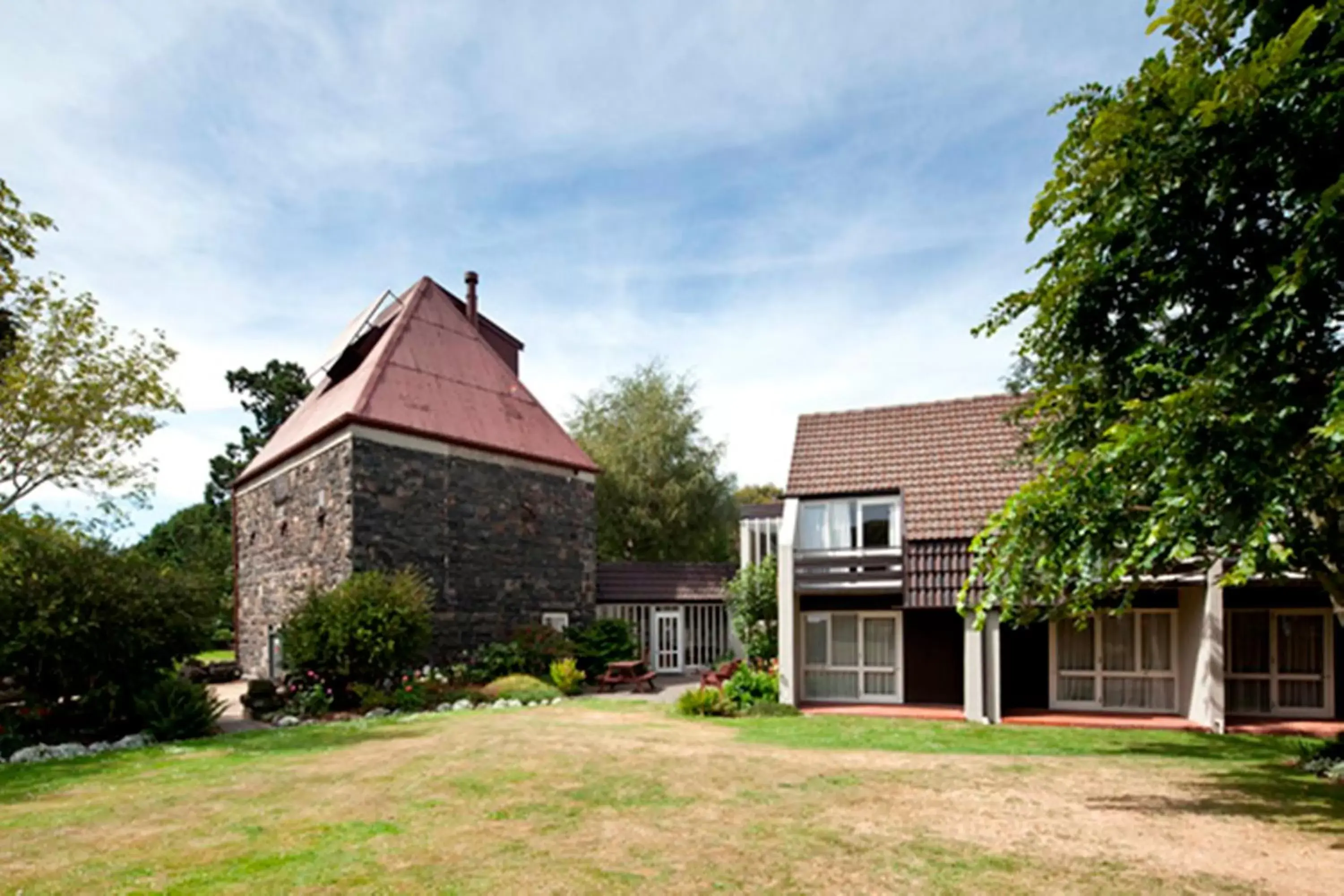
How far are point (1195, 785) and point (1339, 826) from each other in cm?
190

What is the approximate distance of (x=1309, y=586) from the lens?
46.5ft

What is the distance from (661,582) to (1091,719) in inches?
479

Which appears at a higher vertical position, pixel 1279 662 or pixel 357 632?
pixel 357 632

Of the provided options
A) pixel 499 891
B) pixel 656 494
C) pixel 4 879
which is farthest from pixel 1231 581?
pixel 656 494

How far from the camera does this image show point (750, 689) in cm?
1611

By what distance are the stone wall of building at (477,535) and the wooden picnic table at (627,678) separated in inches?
106

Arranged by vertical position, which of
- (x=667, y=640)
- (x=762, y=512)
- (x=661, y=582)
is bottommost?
(x=667, y=640)

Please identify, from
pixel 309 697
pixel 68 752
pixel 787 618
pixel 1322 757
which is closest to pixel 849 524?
pixel 787 618

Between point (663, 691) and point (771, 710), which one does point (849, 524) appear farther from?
point (663, 691)

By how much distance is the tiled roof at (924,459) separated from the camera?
1553 centimetres

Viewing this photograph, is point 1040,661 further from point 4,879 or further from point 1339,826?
point 4,879

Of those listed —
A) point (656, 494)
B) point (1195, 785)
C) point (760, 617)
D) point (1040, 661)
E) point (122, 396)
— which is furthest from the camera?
point (656, 494)

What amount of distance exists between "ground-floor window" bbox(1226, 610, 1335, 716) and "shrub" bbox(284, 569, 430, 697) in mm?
14718

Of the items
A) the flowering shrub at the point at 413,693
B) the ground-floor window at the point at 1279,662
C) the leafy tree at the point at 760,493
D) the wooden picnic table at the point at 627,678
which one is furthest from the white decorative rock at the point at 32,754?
the leafy tree at the point at 760,493
